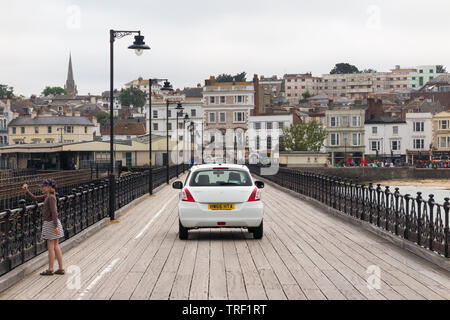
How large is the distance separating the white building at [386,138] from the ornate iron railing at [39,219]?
8402 centimetres

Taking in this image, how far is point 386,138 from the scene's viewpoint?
10338 centimetres

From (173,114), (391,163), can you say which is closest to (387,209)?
(391,163)

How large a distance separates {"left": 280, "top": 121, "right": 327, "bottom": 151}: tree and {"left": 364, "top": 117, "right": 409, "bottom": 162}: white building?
8.24 meters

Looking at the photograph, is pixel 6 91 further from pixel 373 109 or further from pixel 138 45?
pixel 138 45

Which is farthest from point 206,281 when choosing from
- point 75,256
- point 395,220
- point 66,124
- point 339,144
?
point 66,124

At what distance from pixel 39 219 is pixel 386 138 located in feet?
315

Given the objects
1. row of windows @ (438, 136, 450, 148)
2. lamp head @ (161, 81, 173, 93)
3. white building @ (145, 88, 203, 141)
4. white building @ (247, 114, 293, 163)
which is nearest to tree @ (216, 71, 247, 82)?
white building @ (145, 88, 203, 141)

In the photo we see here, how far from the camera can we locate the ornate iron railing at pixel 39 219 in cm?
972

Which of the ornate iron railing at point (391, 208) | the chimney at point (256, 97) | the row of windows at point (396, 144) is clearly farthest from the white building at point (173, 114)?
Answer: the ornate iron railing at point (391, 208)

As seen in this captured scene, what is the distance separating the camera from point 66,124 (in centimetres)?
12156

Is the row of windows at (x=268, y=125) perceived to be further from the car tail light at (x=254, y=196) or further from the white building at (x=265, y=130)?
the car tail light at (x=254, y=196)

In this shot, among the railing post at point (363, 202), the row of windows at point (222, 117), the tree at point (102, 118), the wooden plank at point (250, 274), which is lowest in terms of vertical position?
the wooden plank at point (250, 274)

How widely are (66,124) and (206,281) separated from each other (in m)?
116

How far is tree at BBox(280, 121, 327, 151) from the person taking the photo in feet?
320
